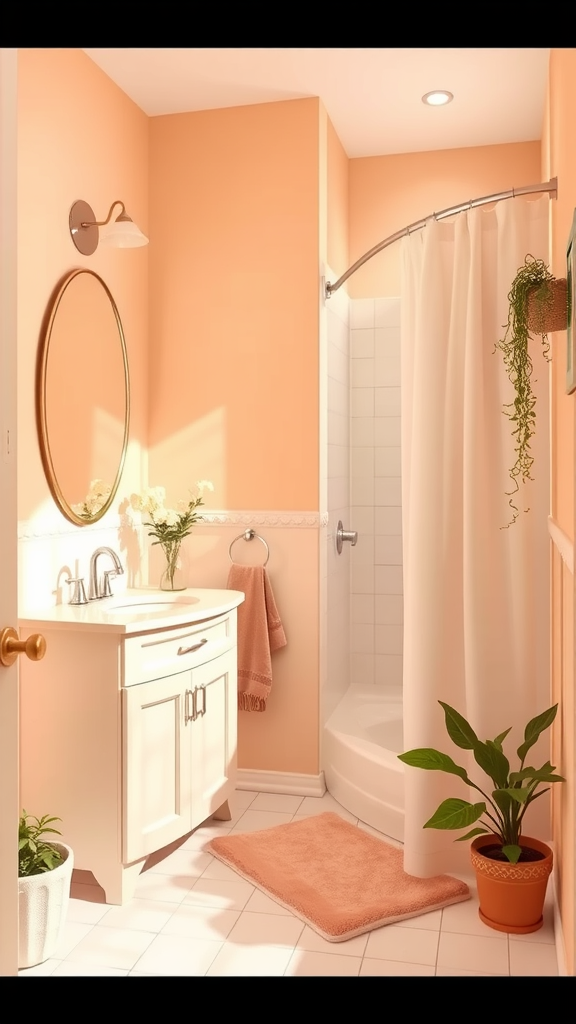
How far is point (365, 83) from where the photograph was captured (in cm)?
338

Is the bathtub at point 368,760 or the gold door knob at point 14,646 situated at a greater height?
the gold door knob at point 14,646

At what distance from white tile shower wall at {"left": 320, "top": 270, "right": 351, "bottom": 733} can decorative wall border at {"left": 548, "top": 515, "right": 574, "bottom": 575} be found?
1.27 metres

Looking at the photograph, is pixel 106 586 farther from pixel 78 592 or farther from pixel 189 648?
pixel 189 648

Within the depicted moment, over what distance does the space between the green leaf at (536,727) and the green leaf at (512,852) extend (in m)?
0.24

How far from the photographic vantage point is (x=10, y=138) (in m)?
1.28

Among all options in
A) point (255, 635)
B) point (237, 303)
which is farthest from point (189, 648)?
point (237, 303)

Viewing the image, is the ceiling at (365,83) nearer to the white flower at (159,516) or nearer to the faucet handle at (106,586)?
the white flower at (159,516)

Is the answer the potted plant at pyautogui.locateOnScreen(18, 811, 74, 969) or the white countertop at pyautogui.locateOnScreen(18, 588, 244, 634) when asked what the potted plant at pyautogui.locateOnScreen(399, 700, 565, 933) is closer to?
the white countertop at pyautogui.locateOnScreen(18, 588, 244, 634)

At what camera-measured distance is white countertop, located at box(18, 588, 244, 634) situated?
Result: 2562mm

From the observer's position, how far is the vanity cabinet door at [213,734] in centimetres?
291

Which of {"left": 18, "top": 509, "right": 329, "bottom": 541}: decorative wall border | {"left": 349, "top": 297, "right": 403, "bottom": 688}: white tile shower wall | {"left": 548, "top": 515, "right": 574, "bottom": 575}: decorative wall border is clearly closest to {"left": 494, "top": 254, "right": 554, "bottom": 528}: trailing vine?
{"left": 548, "top": 515, "right": 574, "bottom": 575}: decorative wall border

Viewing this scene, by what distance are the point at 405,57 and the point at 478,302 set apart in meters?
1.12

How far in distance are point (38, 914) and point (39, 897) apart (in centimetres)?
4

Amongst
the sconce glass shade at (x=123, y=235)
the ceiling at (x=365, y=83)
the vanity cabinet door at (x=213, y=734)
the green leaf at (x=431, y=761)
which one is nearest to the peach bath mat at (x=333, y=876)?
the vanity cabinet door at (x=213, y=734)
